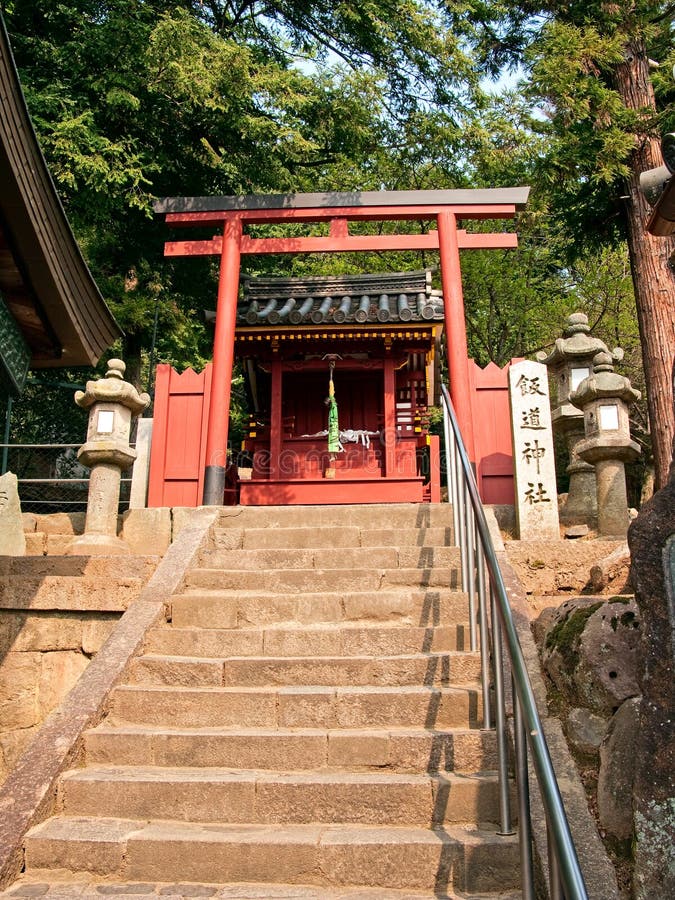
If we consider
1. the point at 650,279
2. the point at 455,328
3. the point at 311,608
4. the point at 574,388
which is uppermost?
the point at 650,279

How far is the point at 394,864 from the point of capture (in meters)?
3.10

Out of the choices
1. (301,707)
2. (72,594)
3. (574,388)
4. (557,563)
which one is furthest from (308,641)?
(574,388)

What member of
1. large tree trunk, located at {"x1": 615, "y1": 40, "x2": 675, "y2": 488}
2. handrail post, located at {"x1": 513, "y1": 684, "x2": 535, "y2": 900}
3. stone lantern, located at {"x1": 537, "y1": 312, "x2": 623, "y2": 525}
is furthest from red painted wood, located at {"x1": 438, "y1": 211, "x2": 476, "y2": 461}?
handrail post, located at {"x1": 513, "y1": 684, "x2": 535, "y2": 900}

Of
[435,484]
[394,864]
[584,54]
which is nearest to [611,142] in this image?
[584,54]

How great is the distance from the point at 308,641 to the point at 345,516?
7.26 feet

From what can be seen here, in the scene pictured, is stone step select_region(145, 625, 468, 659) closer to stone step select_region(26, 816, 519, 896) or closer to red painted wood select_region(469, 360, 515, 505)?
stone step select_region(26, 816, 519, 896)

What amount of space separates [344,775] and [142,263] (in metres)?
13.1

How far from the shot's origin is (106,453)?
764cm


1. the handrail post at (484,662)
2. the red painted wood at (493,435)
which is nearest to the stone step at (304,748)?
the handrail post at (484,662)

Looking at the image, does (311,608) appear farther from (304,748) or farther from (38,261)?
(38,261)

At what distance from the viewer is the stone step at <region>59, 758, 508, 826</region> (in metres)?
3.38

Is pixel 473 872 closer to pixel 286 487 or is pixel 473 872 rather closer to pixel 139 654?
pixel 139 654

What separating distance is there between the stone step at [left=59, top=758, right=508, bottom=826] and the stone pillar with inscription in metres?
4.31

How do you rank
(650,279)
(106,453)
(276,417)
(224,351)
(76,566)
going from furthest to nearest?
1. (276,417)
2. (650,279)
3. (224,351)
4. (106,453)
5. (76,566)
